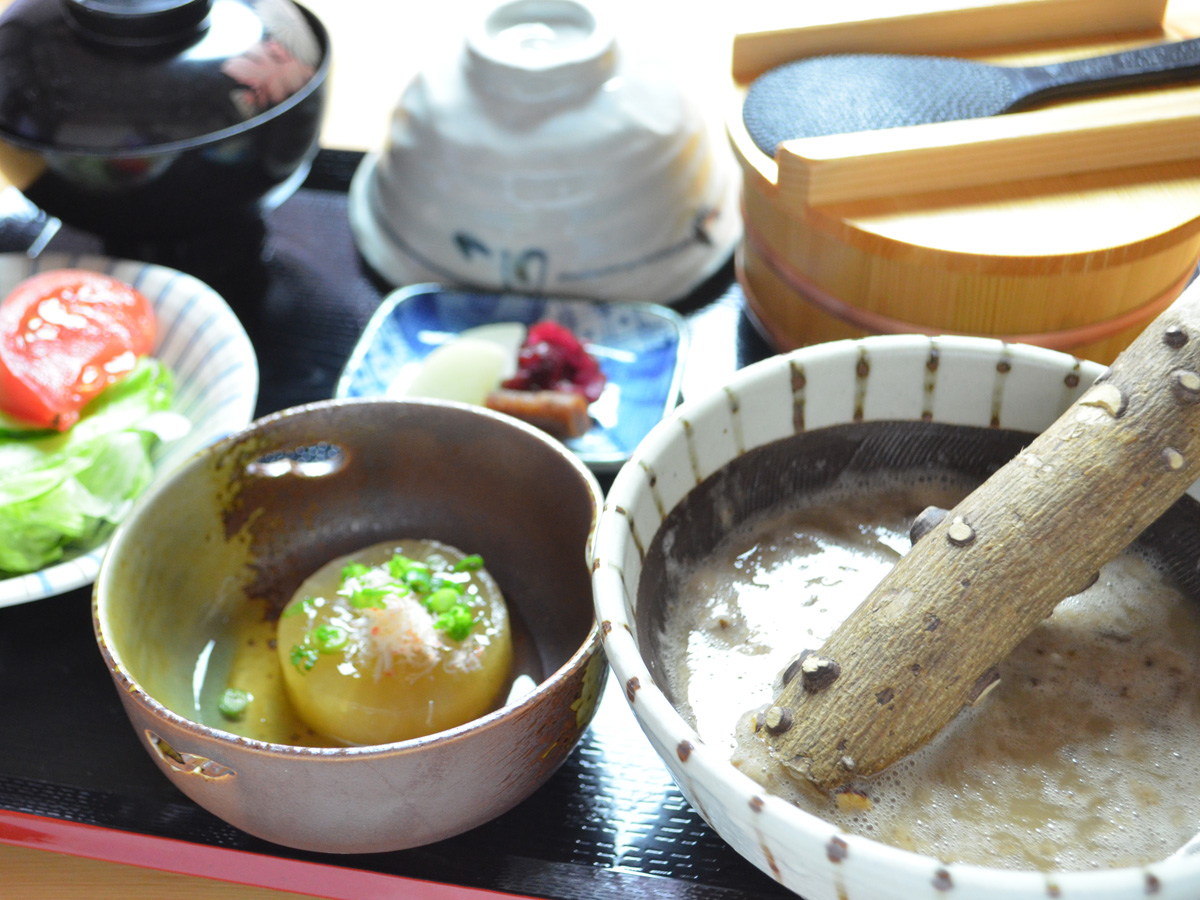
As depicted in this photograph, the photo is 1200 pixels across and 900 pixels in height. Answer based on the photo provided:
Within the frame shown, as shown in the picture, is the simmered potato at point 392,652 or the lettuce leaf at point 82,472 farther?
the lettuce leaf at point 82,472

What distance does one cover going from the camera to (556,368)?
146 centimetres

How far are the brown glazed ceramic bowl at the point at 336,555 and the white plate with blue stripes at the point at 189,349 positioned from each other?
8 centimetres

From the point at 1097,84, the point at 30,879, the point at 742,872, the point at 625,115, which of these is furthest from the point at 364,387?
the point at 1097,84

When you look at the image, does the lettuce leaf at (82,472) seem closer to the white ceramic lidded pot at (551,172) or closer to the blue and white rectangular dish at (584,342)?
the blue and white rectangular dish at (584,342)

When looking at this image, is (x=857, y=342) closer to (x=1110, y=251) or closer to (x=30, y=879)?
(x=1110, y=251)

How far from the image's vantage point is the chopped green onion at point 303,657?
102 centimetres

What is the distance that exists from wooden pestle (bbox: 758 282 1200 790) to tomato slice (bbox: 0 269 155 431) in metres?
0.92

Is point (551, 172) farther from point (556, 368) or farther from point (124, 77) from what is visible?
point (124, 77)

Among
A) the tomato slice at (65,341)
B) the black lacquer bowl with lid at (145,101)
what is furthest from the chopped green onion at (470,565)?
the black lacquer bowl with lid at (145,101)

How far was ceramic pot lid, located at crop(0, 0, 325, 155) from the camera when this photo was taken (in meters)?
1.35

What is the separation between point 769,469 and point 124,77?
37.6 inches

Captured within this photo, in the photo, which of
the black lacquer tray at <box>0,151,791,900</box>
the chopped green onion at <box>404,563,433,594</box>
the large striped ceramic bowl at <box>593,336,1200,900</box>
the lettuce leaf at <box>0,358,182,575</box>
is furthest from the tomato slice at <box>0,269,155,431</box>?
the large striped ceramic bowl at <box>593,336,1200,900</box>

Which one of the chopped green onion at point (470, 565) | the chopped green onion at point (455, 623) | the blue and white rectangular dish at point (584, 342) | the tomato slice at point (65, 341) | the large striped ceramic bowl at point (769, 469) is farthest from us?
the blue and white rectangular dish at point (584, 342)

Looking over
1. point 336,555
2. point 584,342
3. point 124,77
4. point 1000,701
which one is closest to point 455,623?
point 336,555
